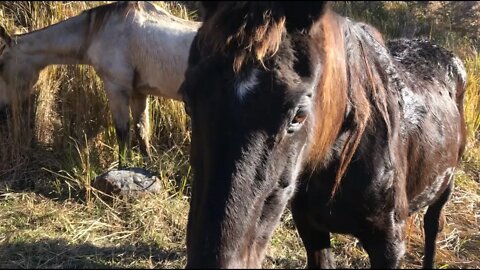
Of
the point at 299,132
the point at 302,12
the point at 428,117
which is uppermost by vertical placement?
the point at 302,12

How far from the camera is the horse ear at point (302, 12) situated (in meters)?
1.91

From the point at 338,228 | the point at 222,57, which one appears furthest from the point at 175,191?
the point at 222,57

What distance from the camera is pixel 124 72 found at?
17.7 feet

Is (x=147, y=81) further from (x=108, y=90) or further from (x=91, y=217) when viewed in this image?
(x=91, y=217)

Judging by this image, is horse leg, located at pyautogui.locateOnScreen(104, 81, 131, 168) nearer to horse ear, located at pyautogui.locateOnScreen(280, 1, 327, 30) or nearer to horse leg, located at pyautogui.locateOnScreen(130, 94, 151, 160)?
horse leg, located at pyautogui.locateOnScreen(130, 94, 151, 160)

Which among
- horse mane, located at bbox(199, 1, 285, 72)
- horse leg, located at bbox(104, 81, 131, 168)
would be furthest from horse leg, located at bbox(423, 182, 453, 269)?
horse leg, located at bbox(104, 81, 131, 168)

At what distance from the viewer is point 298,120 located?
1881mm

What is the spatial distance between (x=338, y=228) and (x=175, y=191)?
240 cm

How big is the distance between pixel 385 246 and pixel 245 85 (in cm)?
107

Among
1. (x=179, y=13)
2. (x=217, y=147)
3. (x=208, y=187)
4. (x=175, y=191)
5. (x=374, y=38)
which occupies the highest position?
(x=179, y=13)

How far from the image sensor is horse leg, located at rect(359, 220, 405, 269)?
7.91 ft

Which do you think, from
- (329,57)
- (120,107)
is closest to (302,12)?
(329,57)

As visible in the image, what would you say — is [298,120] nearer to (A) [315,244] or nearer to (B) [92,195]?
(A) [315,244]

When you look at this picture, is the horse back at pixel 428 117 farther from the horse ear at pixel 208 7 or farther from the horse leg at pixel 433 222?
the horse ear at pixel 208 7
